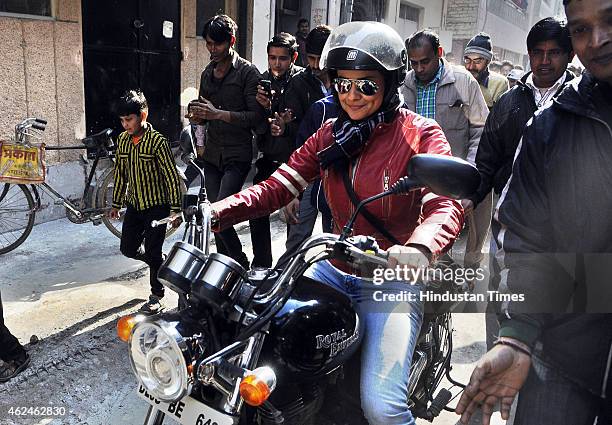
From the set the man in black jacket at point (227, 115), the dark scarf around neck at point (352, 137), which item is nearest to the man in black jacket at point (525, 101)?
the dark scarf around neck at point (352, 137)

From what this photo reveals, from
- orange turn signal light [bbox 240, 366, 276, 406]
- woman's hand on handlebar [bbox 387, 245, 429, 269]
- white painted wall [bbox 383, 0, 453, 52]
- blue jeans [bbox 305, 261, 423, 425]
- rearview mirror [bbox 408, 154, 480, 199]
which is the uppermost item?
white painted wall [bbox 383, 0, 453, 52]

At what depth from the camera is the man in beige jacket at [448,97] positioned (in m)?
4.23

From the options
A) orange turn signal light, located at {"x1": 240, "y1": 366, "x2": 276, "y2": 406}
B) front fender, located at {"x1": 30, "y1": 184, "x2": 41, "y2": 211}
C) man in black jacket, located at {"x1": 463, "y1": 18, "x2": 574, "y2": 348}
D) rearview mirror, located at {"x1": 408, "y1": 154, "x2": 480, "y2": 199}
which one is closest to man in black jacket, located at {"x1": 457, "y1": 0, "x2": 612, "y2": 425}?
rearview mirror, located at {"x1": 408, "y1": 154, "x2": 480, "y2": 199}

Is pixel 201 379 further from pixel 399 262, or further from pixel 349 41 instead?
pixel 349 41

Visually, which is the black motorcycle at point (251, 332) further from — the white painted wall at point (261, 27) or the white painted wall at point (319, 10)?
the white painted wall at point (319, 10)

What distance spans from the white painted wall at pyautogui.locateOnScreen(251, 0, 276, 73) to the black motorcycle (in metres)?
7.42

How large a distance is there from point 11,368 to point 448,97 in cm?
346

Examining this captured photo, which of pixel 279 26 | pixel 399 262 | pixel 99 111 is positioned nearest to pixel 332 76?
pixel 399 262

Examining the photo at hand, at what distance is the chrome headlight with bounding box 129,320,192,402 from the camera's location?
4.53 ft

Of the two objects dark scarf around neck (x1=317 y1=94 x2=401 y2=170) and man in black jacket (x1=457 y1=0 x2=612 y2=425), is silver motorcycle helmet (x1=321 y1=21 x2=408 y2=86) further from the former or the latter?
man in black jacket (x1=457 y1=0 x2=612 y2=425)

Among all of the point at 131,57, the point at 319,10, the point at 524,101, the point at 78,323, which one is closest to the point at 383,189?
the point at 524,101

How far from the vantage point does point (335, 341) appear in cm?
174

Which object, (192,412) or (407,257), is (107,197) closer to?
(192,412)

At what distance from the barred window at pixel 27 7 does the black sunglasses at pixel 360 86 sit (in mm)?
4511
